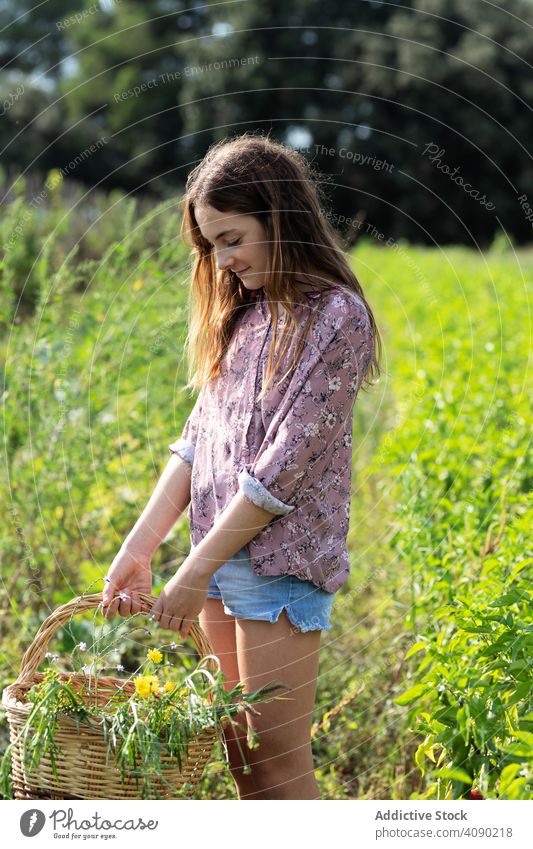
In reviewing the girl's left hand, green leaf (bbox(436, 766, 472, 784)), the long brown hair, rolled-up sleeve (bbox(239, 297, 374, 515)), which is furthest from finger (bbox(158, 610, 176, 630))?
green leaf (bbox(436, 766, 472, 784))

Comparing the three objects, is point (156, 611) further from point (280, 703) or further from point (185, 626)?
point (280, 703)

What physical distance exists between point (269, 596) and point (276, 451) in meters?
0.30

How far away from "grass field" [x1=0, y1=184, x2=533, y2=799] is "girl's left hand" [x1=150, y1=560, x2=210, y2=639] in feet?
1.50

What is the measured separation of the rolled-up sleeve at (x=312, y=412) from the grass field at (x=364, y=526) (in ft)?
1.41

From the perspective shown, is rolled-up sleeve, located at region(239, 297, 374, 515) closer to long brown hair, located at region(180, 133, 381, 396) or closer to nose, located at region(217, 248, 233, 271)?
long brown hair, located at region(180, 133, 381, 396)

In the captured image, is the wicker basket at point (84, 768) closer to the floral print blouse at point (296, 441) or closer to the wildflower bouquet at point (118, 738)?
the wildflower bouquet at point (118, 738)

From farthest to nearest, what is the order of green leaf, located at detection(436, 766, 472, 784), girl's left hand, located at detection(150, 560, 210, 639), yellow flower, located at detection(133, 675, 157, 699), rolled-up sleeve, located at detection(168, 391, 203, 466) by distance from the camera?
rolled-up sleeve, located at detection(168, 391, 203, 466)
girl's left hand, located at detection(150, 560, 210, 639)
yellow flower, located at detection(133, 675, 157, 699)
green leaf, located at detection(436, 766, 472, 784)

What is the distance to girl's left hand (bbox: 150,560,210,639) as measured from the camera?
197cm

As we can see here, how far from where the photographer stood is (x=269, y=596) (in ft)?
6.59

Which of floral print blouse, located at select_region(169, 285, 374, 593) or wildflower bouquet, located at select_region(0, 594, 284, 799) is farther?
floral print blouse, located at select_region(169, 285, 374, 593)

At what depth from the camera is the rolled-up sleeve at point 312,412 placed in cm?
192

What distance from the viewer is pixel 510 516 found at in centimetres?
287
